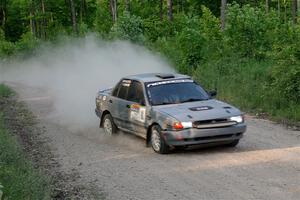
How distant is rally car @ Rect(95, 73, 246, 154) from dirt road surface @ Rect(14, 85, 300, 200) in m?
0.34

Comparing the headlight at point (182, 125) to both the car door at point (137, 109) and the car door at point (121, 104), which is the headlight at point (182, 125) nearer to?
the car door at point (137, 109)

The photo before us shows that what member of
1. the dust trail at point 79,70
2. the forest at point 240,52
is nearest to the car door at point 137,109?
the dust trail at point 79,70

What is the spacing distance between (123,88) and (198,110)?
2837 mm

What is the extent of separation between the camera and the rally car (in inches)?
448

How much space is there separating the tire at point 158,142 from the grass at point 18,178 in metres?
2.65

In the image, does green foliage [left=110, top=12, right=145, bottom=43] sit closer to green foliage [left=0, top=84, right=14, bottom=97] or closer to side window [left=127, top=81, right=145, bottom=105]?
green foliage [left=0, top=84, right=14, bottom=97]

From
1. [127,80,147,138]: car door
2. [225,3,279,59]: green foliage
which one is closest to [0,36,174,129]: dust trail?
[127,80,147,138]: car door

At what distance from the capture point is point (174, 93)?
42.1 ft

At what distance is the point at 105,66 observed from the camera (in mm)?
32750

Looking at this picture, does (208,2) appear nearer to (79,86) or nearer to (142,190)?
(79,86)

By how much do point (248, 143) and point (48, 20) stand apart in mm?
56733

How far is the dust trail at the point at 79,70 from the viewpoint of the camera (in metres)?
→ 21.0

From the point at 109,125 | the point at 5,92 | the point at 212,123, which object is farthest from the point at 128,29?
the point at 212,123

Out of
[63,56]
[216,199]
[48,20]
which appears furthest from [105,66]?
[48,20]
